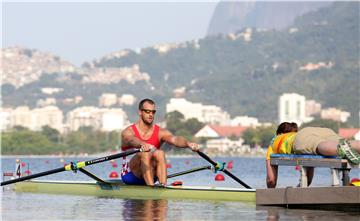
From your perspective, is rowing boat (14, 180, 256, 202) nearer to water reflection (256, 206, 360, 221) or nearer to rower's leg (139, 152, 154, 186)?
rower's leg (139, 152, 154, 186)

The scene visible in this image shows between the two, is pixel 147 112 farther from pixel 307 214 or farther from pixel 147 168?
pixel 307 214

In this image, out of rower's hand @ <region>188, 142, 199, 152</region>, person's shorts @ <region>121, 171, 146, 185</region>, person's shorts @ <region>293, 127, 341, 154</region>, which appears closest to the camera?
person's shorts @ <region>293, 127, 341, 154</region>

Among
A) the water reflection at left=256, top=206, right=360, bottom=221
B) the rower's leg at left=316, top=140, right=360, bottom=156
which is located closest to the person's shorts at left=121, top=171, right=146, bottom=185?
the water reflection at left=256, top=206, right=360, bottom=221

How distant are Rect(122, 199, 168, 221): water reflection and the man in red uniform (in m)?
0.54

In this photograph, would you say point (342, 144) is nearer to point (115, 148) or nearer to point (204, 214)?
point (204, 214)

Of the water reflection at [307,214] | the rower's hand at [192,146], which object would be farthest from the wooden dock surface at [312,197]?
the rower's hand at [192,146]

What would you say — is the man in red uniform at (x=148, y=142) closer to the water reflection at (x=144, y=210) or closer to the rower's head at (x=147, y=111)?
the rower's head at (x=147, y=111)

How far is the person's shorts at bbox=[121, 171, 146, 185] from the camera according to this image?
18969mm

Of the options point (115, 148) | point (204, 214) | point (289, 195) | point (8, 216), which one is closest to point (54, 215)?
point (8, 216)

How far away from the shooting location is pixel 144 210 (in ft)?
54.1

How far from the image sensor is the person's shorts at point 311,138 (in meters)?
16.3

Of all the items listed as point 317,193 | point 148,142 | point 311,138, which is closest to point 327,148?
point 311,138

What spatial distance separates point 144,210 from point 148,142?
2.21m

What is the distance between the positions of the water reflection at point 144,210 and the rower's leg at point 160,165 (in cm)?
44
